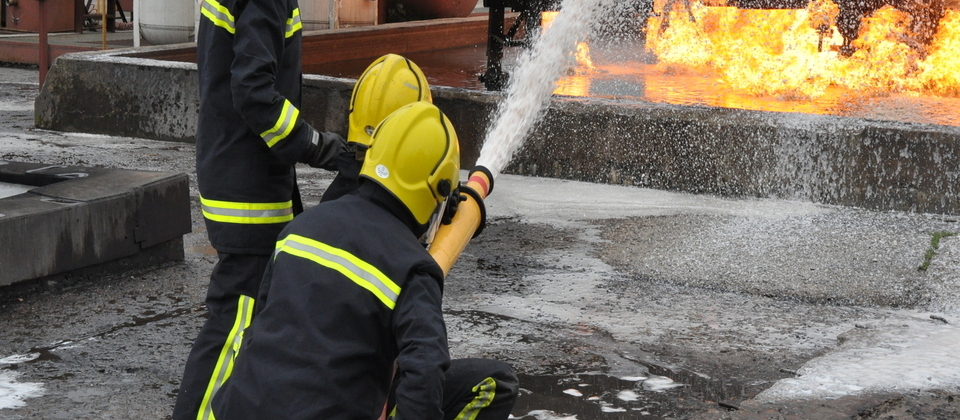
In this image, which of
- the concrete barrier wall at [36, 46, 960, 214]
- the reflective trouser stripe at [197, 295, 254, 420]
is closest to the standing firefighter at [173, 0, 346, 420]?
the reflective trouser stripe at [197, 295, 254, 420]

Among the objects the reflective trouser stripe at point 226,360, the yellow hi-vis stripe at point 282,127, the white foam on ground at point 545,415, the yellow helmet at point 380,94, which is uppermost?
the yellow helmet at point 380,94

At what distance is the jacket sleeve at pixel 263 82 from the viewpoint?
3.14m

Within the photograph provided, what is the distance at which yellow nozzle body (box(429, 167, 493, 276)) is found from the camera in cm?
274

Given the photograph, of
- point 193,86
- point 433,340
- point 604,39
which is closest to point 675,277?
point 433,340

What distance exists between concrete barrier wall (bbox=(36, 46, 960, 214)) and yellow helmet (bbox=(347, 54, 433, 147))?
394cm

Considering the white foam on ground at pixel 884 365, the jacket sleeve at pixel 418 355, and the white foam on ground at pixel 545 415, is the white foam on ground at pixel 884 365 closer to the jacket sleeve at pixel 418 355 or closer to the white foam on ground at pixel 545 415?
the white foam on ground at pixel 545 415

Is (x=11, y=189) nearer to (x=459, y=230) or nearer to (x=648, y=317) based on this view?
(x=648, y=317)

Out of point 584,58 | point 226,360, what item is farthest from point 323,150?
point 584,58

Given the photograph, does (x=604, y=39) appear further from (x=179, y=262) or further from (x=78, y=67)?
(x=179, y=262)

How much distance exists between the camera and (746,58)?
1130 centimetres

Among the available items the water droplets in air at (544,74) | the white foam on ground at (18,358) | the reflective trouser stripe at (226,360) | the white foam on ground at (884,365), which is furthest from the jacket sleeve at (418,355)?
the water droplets in air at (544,74)

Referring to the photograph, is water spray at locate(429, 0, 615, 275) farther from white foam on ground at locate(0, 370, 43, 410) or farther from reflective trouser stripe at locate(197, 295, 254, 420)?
white foam on ground at locate(0, 370, 43, 410)

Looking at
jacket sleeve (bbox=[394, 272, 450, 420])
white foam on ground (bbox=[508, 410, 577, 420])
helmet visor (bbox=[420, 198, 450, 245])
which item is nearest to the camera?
jacket sleeve (bbox=[394, 272, 450, 420])

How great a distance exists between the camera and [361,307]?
7.39 ft
